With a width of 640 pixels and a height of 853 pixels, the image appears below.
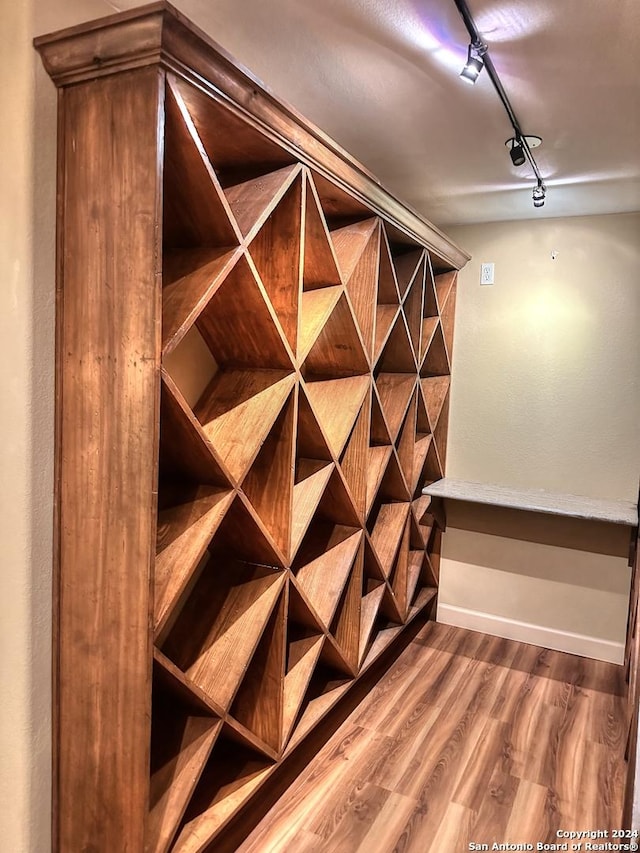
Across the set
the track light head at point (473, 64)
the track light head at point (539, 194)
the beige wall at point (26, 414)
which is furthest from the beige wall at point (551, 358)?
the beige wall at point (26, 414)

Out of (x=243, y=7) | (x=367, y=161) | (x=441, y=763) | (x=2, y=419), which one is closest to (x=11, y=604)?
(x=2, y=419)

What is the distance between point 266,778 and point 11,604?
0.99 m

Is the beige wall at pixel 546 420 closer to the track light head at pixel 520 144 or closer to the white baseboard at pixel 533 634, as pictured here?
the white baseboard at pixel 533 634

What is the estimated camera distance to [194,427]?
138 centimetres

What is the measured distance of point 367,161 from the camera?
238 centimetres

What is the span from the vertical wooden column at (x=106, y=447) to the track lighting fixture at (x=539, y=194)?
1887 mm

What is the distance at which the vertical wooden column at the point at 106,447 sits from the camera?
123cm

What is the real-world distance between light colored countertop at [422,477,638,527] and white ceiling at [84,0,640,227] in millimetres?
1468

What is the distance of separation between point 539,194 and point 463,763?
7.75ft

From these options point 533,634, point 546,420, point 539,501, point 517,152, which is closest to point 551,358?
point 546,420

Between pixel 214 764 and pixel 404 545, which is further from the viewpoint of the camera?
pixel 404 545

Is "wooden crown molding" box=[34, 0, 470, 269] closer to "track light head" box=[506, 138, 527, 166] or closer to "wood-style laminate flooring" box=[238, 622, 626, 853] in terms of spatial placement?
"track light head" box=[506, 138, 527, 166]

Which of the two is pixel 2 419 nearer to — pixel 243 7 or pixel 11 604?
pixel 11 604

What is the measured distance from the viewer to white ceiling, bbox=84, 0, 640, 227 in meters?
1.42
